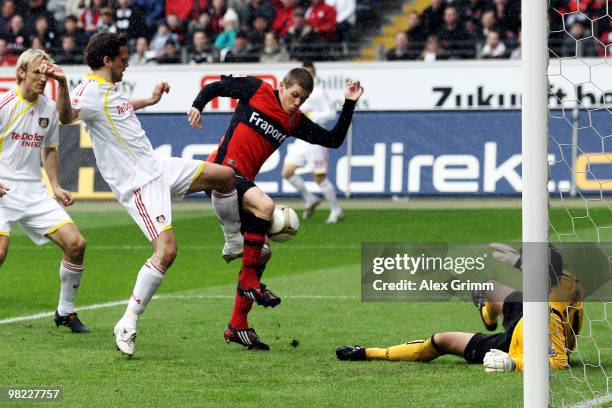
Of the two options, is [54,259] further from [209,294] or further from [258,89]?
[258,89]

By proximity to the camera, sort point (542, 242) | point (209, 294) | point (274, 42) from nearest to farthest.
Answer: point (542, 242) < point (209, 294) < point (274, 42)

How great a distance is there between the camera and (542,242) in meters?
5.29

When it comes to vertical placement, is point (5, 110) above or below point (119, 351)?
above

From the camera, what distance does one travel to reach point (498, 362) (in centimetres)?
687

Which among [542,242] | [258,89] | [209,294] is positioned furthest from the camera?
[209,294]

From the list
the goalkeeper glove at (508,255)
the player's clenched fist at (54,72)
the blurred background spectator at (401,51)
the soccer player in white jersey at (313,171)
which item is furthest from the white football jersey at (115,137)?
the blurred background spectator at (401,51)

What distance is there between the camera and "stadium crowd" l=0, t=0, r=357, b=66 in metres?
22.8

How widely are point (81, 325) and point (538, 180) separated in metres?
4.52

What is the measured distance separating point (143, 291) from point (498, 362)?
7.39ft

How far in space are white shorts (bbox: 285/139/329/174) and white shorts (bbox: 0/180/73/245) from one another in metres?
8.01

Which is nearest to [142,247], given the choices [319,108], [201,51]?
[319,108]

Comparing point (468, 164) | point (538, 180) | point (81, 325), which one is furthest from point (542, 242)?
point (468, 164)

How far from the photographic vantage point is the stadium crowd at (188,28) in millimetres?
22797

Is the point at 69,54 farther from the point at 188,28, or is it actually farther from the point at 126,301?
the point at 126,301
